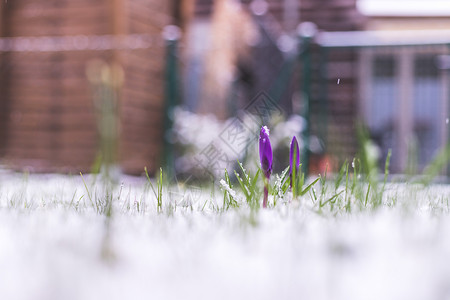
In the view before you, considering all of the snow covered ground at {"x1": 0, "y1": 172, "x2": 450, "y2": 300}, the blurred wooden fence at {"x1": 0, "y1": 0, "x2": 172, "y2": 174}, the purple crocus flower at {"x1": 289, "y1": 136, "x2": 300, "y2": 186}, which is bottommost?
the snow covered ground at {"x1": 0, "y1": 172, "x2": 450, "y2": 300}

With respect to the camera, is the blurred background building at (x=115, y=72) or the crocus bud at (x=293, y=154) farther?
the blurred background building at (x=115, y=72)

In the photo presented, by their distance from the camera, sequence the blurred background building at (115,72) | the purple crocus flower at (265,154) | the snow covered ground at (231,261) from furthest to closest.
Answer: the blurred background building at (115,72) < the purple crocus flower at (265,154) < the snow covered ground at (231,261)

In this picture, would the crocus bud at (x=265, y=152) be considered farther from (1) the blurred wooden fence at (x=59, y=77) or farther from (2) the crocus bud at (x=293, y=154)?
(1) the blurred wooden fence at (x=59, y=77)

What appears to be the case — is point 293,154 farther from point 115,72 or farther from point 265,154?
point 115,72

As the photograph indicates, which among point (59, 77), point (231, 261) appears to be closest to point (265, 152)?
point (231, 261)

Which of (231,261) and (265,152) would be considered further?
(265,152)

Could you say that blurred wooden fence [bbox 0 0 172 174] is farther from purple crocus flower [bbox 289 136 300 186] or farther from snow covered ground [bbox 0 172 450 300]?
snow covered ground [bbox 0 172 450 300]

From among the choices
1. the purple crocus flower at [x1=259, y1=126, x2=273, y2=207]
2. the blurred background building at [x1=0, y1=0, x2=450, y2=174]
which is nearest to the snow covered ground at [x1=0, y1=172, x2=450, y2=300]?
the purple crocus flower at [x1=259, y1=126, x2=273, y2=207]

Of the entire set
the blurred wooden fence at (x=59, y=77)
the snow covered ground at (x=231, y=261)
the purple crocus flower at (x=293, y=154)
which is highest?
the blurred wooden fence at (x=59, y=77)

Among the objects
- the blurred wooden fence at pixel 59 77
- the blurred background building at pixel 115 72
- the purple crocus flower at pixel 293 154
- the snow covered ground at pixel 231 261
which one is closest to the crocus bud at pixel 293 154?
the purple crocus flower at pixel 293 154
